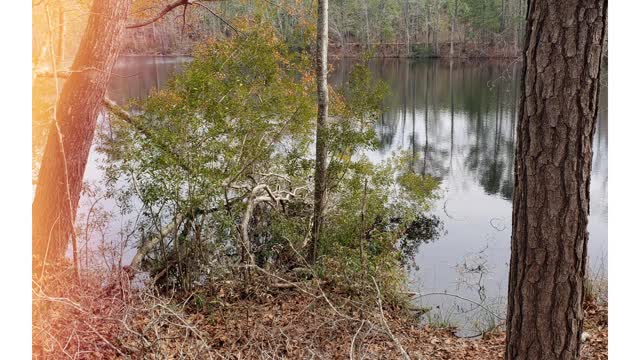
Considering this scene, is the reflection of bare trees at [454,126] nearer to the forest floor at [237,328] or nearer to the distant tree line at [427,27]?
the distant tree line at [427,27]

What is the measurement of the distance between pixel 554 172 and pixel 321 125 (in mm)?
3663

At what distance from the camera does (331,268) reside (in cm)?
550

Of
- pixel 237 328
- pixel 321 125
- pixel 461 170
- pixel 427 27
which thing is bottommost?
pixel 237 328

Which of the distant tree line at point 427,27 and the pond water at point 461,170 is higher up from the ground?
the distant tree line at point 427,27

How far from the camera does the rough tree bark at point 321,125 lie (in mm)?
5324

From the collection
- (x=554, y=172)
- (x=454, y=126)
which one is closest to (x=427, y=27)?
(x=454, y=126)

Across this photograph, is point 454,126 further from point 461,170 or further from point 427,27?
point 427,27

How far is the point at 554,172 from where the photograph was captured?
2018mm

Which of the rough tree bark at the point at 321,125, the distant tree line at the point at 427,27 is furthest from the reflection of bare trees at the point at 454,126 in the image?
the rough tree bark at the point at 321,125

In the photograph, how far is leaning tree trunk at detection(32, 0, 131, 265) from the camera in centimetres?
371

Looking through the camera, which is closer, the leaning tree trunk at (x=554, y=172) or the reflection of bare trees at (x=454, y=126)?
the leaning tree trunk at (x=554, y=172)

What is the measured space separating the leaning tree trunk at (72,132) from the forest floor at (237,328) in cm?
34
